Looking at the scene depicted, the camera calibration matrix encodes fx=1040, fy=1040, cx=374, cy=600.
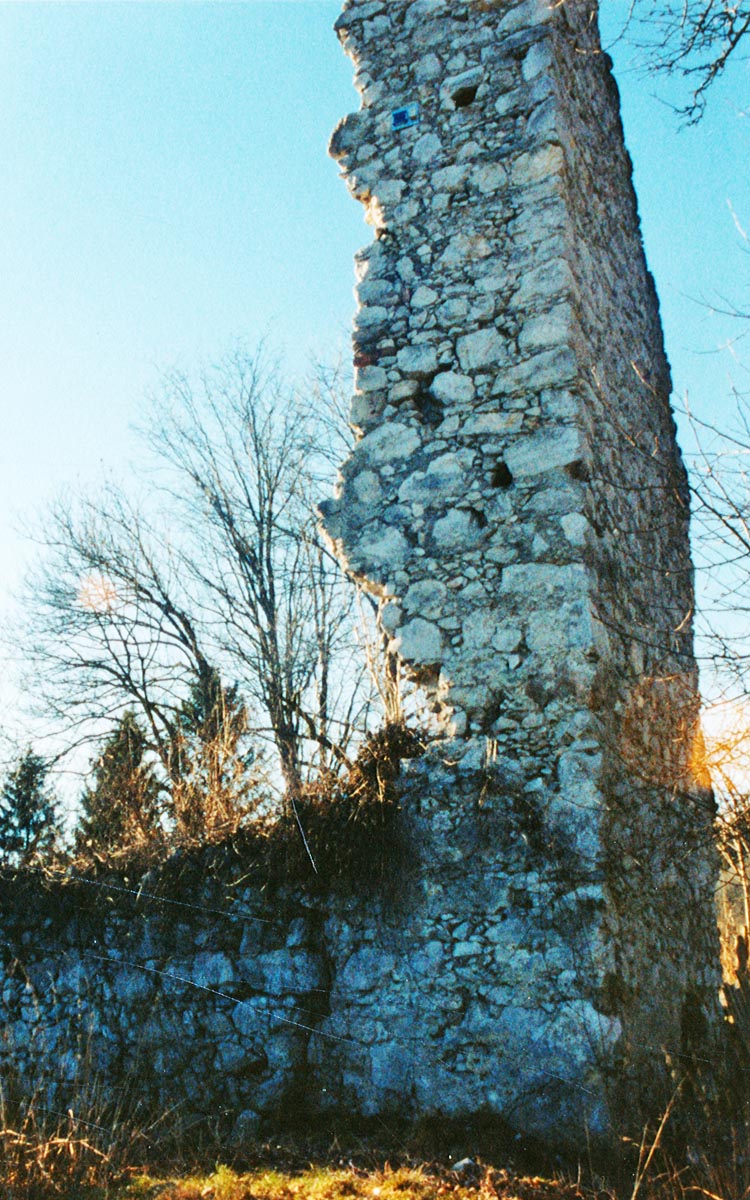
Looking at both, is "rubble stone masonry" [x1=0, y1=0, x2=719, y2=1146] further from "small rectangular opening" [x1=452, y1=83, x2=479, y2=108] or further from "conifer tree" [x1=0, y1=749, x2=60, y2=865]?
"conifer tree" [x1=0, y1=749, x2=60, y2=865]

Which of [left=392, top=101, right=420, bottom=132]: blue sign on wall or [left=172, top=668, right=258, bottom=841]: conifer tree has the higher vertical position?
[left=392, top=101, right=420, bottom=132]: blue sign on wall

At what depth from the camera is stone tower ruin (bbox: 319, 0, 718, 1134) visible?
4.79 m

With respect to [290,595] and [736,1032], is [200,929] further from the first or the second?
[290,595]

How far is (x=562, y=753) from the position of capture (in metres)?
5.02

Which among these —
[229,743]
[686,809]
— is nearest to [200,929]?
[229,743]

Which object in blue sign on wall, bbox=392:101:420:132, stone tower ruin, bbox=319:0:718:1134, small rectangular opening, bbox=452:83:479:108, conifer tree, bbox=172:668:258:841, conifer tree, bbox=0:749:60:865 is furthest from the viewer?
conifer tree, bbox=0:749:60:865

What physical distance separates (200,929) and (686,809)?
8.99ft

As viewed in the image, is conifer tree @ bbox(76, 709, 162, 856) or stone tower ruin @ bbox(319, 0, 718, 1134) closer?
stone tower ruin @ bbox(319, 0, 718, 1134)

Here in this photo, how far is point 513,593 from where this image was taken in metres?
5.30

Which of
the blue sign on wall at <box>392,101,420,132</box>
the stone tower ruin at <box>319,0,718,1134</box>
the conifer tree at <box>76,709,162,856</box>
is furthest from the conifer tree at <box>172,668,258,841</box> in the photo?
the blue sign on wall at <box>392,101,420,132</box>

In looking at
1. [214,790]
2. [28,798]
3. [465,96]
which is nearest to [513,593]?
[214,790]

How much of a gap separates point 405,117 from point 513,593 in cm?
305

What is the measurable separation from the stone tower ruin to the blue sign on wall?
13 millimetres

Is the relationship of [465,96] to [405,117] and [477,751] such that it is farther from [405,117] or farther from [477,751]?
[477,751]
